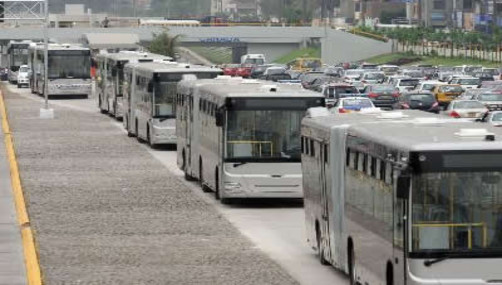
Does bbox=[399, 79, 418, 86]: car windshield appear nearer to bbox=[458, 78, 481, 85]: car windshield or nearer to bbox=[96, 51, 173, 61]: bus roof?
bbox=[458, 78, 481, 85]: car windshield

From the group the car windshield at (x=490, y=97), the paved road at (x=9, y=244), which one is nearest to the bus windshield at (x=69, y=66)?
the car windshield at (x=490, y=97)

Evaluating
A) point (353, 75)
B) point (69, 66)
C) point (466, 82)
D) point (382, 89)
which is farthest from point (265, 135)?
point (353, 75)

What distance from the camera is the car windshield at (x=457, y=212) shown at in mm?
17000

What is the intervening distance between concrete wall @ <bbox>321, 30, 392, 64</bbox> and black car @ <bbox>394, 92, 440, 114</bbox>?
313ft

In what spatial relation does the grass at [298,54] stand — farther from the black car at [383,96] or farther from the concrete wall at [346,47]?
the black car at [383,96]

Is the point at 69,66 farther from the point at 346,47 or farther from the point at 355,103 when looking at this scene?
the point at 346,47

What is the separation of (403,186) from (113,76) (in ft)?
161

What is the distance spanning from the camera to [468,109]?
185 ft

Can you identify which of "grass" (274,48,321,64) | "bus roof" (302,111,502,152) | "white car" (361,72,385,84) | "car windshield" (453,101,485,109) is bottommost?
"grass" (274,48,321,64)

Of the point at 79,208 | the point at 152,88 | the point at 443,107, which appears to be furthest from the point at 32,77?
the point at 79,208

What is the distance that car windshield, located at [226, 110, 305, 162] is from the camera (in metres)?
31.4

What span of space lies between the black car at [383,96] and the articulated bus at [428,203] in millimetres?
49182

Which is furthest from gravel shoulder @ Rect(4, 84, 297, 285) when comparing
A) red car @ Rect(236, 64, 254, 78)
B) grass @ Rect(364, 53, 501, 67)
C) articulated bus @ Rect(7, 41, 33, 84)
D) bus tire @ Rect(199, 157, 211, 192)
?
grass @ Rect(364, 53, 501, 67)

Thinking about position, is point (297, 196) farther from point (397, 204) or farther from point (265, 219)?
point (397, 204)
